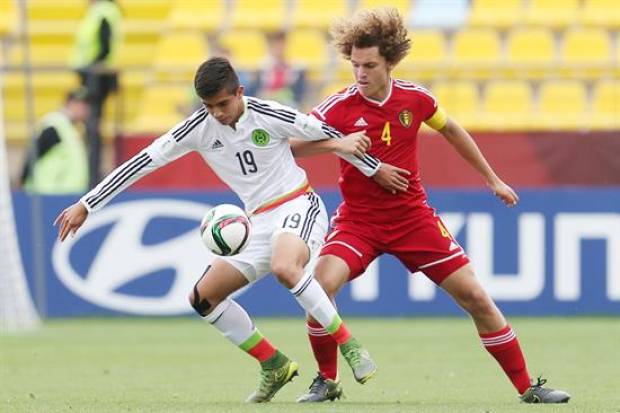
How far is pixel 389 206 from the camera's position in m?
8.22

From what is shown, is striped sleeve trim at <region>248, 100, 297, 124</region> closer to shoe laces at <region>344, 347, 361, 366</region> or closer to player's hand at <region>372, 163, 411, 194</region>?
player's hand at <region>372, 163, 411, 194</region>

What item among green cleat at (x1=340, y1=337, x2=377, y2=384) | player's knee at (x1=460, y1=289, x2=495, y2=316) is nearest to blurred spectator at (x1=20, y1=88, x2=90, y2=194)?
player's knee at (x1=460, y1=289, x2=495, y2=316)

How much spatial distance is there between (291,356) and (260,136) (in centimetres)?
390

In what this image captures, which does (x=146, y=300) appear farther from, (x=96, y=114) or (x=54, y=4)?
(x=54, y=4)

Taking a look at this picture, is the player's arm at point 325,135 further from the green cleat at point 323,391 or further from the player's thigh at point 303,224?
the green cleat at point 323,391

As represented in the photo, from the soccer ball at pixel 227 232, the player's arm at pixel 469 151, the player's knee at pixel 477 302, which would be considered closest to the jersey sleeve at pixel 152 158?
the soccer ball at pixel 227 232

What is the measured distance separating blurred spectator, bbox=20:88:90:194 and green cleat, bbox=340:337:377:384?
27.7 feet

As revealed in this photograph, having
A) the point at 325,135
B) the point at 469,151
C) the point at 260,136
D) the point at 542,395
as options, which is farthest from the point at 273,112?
the point at 542,395

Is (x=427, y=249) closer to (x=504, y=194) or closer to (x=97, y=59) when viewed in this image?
(x=504, y=194)

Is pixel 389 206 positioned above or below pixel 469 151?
below

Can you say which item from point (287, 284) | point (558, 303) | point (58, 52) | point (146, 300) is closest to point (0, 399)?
point (287, 284)

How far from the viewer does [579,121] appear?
1659cm

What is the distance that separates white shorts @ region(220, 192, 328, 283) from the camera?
815 cm

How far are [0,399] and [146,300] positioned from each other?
712 centimetres
